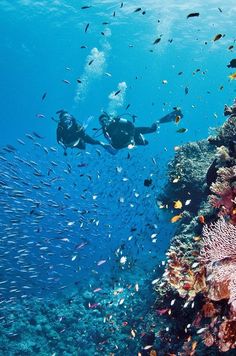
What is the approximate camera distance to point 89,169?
118ft

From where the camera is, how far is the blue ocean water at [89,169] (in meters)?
12.7

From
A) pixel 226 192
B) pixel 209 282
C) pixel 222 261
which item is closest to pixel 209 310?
pixel 209 282

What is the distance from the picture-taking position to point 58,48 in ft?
223

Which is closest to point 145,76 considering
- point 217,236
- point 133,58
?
point 133,58

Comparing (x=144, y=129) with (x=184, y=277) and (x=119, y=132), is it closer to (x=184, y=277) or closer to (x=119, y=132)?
(x=119, y=132)

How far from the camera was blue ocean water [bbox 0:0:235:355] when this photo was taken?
12681mm

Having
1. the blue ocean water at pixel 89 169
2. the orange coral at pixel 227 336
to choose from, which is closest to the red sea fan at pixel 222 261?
the orange coral at pixel 227 336

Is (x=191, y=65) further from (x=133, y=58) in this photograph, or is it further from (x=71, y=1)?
(x=71, y=1)

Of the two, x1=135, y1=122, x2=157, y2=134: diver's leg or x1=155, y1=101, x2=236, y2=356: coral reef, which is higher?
x1=155, y1=101, x2=236, y2=356: coral reef

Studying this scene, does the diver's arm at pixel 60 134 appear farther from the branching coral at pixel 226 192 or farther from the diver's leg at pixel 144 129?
the branching coral at pixel 226 192

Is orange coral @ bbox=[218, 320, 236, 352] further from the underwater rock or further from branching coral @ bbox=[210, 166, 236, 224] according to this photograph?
the underwater rock

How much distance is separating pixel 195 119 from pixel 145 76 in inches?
4205

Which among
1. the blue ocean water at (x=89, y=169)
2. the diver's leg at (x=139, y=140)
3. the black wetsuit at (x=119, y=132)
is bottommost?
the blue ocean water at (x=89, y=169)

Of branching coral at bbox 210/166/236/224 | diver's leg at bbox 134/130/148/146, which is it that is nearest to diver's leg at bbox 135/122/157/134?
diver's leg at bbox 134/130/148/146
